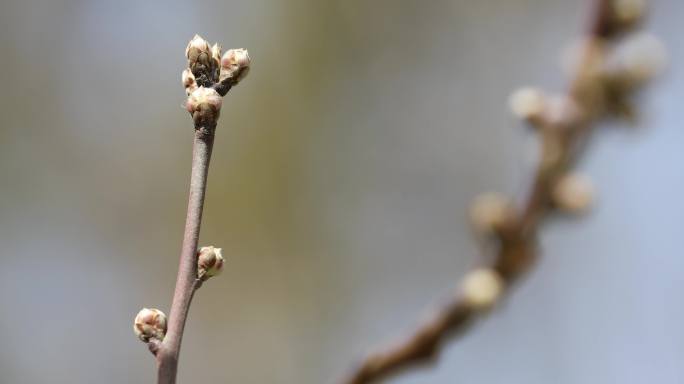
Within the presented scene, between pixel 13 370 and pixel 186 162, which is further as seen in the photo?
pixel 186 162

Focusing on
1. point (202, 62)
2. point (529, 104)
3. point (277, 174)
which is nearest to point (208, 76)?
point (202, 62)

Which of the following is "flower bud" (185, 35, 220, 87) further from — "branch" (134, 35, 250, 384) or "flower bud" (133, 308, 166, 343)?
"flower bud" (133, 308, 166, 343)

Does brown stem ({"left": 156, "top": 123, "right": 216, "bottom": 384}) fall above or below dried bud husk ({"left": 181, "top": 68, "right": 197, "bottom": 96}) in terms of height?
below

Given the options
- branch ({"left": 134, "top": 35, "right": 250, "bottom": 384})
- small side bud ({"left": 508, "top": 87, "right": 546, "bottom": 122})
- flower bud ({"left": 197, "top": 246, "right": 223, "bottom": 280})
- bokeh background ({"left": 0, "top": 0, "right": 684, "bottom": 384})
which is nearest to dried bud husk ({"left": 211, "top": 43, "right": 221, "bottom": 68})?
branch ({"left": 134, "top": 35, "right": 250, "bottom": 384})

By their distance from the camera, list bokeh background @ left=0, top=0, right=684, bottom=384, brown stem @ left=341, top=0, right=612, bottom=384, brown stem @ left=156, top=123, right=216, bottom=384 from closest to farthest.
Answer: brown stem @ left=341, top=0, right=612, bottom=384 < brown stem @ left=156, top=123, right=216, bottom=384 < bokeh background @ left=0, top=0, right=684, bottom=384

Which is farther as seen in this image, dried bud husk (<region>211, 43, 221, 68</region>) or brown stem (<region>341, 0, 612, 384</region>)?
dried bud husk (<region>211, 43, 221, 68</region>)

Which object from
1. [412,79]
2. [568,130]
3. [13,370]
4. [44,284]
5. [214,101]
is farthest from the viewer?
[412,79]

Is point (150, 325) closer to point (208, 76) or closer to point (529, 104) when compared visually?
point (208, 76)

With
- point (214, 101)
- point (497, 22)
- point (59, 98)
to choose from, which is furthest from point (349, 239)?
point (214, 101)

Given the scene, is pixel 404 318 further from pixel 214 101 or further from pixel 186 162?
pixel 214 101
